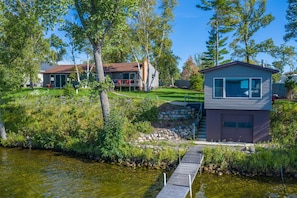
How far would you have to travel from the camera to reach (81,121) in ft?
66.9

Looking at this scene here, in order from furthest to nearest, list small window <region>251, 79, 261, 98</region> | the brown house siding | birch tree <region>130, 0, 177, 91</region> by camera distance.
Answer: birch tree <region>130, 0, 177, 91</region> < the brown house siding < small window <region>251, 79, 261, 98</region>

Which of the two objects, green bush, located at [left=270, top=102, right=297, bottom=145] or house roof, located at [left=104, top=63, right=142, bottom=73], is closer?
green bush, located at [left=270, top=102, right=297, bottom=145]

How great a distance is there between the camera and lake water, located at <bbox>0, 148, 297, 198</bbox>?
11672 millimetres

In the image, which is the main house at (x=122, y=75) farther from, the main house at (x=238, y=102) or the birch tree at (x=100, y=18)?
the main house at (x=238, y=102)

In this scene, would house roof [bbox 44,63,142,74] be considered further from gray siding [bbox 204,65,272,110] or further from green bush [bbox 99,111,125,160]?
green bush [bbox 99,111,125,160]

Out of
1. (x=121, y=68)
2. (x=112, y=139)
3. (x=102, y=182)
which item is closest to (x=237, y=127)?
(x=112, y=139)

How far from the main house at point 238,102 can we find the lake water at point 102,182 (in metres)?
4.59

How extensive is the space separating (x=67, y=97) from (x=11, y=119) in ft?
17.9

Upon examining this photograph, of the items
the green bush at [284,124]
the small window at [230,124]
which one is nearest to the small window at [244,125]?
the small window at [230,124]

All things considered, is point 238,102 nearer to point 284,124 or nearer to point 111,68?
point 284,124

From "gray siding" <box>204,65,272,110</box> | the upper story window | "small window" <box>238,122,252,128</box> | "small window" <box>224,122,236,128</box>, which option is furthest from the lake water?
the upper story window

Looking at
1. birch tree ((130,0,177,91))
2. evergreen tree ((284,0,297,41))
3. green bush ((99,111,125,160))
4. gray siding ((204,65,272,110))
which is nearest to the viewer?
green bush ((99,111,125,160))

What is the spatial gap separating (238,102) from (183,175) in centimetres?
725

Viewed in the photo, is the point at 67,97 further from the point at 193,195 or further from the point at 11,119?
the point at 193,195
